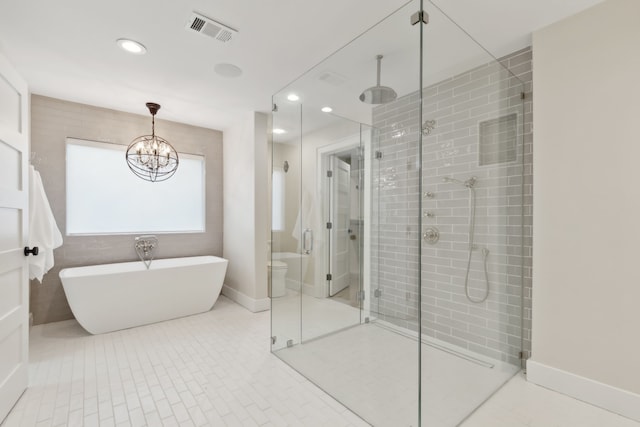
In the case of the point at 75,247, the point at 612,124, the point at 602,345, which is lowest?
the point at 602,345

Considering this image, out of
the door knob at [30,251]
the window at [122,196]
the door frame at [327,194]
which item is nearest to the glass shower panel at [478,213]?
the door frame at [327,194]

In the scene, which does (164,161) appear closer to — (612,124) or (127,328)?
(127,328)

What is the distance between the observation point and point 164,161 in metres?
4.00

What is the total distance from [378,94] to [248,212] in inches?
91.0

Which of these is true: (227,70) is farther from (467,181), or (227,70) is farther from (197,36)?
(467,181)

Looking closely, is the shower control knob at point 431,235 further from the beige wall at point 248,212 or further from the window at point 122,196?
the window at point 122,196

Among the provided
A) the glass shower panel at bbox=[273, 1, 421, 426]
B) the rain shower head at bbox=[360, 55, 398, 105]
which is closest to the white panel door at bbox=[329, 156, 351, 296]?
the glass shower panel at bbox=[273, 1, 421, 426]

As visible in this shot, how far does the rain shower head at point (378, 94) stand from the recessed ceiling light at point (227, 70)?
3.98 feet

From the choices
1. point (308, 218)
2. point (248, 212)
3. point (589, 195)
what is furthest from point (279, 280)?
point (589, 195)

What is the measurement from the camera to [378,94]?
7.23 feet

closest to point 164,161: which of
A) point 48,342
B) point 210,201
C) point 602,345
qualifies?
point 210,201

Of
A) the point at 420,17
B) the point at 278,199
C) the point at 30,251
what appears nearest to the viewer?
the point at 420,17

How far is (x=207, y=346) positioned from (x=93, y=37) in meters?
2.69

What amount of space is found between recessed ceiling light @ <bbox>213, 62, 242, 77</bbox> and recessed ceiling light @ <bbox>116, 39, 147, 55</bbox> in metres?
0.56
